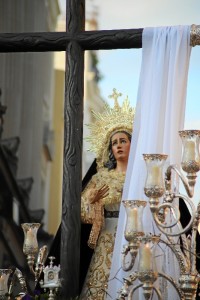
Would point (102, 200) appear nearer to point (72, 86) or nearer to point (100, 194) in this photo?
point (100, 194)

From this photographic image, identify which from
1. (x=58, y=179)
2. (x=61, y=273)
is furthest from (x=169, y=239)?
(x=58, y=179)

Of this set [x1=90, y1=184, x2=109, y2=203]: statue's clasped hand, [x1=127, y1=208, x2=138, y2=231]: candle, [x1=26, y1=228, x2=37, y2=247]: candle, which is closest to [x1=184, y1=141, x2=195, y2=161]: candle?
[x1=127, y1=208, x2=138, y2=231]: candle

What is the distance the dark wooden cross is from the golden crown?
0.50 m

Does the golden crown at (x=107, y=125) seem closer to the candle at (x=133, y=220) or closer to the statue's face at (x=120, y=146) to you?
the statue's face at (x=120, y=146)

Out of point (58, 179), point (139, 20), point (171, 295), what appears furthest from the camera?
point (58, 179)

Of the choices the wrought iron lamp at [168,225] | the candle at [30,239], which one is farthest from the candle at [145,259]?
the candle at [30,239]

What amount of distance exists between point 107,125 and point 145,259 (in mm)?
2389

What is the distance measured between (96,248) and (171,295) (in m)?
1.08

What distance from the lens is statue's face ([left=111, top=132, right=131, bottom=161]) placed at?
12078mm

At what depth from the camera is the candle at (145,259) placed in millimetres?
9984

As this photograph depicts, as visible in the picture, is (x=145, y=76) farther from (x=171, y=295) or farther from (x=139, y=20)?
(x=139, y=20)

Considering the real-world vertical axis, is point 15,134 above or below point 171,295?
above

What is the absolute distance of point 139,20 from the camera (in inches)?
815

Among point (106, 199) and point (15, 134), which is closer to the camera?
point (106, 199)
